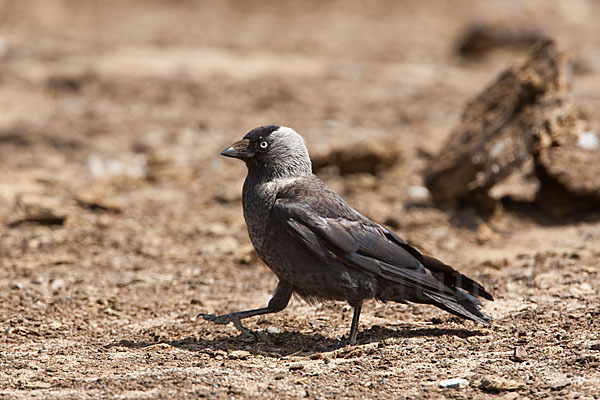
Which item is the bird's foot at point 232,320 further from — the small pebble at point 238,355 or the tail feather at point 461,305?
the tail feather at point 461,305

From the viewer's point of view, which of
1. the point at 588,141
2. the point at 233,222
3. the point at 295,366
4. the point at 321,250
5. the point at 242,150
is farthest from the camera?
the point at 233,222

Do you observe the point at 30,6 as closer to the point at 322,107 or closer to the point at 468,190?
the point at 322,107

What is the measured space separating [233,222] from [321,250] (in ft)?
10.1

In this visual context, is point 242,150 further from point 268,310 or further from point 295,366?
point 295,366

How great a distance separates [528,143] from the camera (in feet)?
22.9

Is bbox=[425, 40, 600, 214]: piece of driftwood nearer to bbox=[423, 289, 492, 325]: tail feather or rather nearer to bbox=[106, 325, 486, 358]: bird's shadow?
bbox=[423, 289, 492, 325]: tail feather

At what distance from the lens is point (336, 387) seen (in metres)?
4.07

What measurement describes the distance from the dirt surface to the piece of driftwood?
321 mm

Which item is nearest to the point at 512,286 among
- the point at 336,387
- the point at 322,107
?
the point at 336,387

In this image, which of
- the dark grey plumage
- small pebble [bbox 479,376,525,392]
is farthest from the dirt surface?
the dark grey plumage

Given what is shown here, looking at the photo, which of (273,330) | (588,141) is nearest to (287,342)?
(273,330)

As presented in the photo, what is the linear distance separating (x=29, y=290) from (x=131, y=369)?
197cm

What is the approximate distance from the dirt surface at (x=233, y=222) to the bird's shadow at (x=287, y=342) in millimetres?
24

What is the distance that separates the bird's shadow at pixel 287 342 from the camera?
477cm
